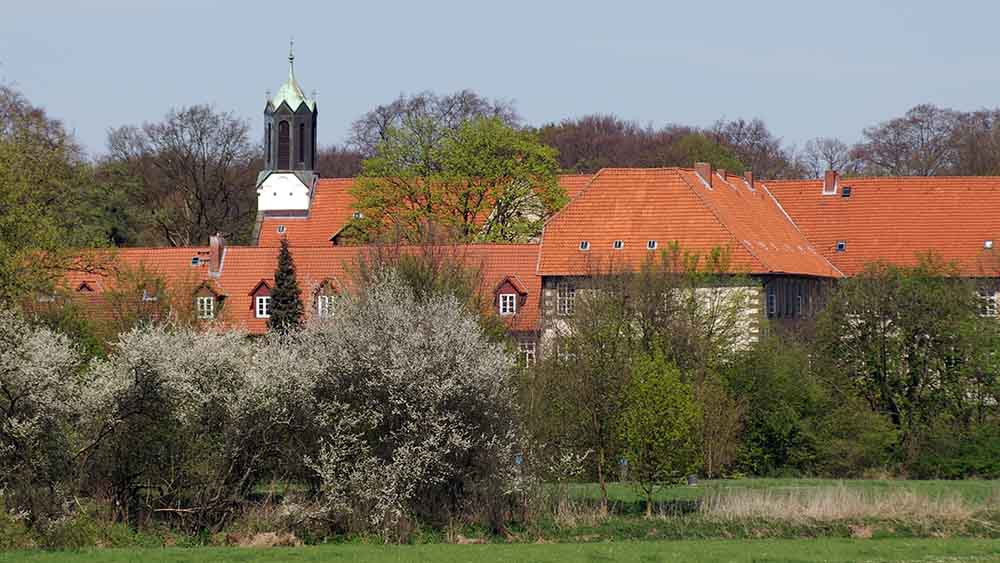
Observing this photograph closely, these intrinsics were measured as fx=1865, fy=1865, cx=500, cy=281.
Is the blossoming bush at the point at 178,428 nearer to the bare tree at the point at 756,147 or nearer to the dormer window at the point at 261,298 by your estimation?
the dormer window at the point at 261,298

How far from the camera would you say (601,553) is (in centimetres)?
2959

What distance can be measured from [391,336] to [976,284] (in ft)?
84.4

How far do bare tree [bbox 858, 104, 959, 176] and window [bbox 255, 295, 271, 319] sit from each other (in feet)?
171

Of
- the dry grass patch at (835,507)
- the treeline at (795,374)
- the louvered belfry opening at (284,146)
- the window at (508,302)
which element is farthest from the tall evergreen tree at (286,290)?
the louvered belfry opening at (284,146)

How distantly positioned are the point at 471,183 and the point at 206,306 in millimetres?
13377

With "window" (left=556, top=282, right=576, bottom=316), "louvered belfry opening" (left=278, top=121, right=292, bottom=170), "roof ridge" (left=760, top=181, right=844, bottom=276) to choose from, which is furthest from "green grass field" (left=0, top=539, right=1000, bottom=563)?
"louvered belfry opening" (left=278, top=121, right=292, bottom=170)

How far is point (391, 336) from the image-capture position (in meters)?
35.5

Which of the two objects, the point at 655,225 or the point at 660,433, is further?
the point at 655,225

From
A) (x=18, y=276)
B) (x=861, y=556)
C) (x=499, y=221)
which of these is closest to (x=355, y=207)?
(x=499, y=221)

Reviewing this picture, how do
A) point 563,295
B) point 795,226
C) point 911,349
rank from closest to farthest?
point 911,349 < point 563,295 < point 795,226

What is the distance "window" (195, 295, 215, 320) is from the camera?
184 ft

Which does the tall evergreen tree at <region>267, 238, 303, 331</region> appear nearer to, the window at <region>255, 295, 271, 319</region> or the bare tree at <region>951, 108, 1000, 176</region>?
the window at <region>255, 295, 271, 319</region>

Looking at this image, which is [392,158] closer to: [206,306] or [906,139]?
[206,306]

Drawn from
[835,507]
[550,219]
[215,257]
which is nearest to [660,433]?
[835,507]
